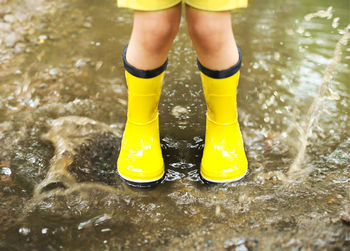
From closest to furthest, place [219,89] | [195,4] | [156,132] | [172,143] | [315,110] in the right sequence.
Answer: [195,4] < [219,89] < [156,132] < [172,143] < [315,110]

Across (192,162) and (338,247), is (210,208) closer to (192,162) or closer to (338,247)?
(192,162)

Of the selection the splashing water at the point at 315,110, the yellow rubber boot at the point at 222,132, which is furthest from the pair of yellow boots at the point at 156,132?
the splashing water at the point at 315,110

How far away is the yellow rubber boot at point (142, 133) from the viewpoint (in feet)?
4.00

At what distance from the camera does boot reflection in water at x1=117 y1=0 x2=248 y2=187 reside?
104 centimetres

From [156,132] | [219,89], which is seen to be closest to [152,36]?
[219,89]

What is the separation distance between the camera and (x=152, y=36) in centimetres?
108

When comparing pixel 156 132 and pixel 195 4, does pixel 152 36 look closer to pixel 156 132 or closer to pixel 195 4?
pixel 195 4

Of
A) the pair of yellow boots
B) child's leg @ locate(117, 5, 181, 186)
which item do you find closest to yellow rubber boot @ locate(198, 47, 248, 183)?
the pair of yellow boots

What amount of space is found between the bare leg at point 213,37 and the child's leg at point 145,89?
0.06m

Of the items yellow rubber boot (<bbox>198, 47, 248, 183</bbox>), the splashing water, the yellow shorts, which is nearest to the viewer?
the yellow shorts

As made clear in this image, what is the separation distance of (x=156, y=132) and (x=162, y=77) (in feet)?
0.71

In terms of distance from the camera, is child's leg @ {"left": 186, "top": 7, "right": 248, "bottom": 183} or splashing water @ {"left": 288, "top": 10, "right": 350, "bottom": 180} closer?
child's leg @ {"left": 186, "top": 7, "right": 248, "bottom": 183}

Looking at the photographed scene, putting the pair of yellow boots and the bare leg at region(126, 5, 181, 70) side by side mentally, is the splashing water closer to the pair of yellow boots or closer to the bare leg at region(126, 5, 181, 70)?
the pair of yellow boots

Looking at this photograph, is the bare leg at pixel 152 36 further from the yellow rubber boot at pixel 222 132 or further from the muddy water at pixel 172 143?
the muddy water at pixel 172 143
